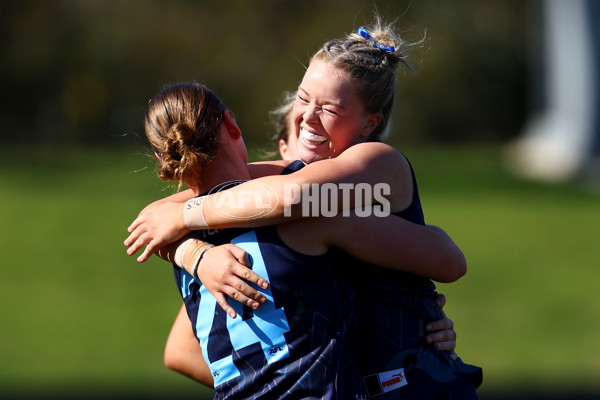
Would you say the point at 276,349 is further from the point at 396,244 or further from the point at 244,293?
the point at 396,244

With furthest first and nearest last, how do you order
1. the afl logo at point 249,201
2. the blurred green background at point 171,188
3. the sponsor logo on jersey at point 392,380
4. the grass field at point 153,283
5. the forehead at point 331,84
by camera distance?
1. the blurred green background at point 171,188
2. the grass field at point 153,283
3. the forehead at point 331,84
4. the sponsor logo on jersey at point 392,380
5. the afl logo at point 249,201

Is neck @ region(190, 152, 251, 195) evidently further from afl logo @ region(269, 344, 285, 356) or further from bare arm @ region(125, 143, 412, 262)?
afl logo @ region(269, 344, 285, 356)

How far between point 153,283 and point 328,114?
46.0ft

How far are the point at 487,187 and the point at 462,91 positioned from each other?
34.0ft

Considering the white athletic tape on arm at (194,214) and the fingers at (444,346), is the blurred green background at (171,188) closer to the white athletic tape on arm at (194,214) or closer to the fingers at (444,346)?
the white athletic tape on arm at (194,214)

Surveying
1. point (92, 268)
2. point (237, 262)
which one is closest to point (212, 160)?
point (237, 262)

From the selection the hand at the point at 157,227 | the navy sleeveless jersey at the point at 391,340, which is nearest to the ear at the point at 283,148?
the hand at the point at 157,227

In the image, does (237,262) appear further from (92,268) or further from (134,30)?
(134,30)

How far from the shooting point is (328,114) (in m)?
2.83

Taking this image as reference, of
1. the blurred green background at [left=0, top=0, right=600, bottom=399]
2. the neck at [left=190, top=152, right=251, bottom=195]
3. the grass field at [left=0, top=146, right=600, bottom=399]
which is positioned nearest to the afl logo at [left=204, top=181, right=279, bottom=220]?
the neck at [left=190, top=152, right=251, bottom=195]

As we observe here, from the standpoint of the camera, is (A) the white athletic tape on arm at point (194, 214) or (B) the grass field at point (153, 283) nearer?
(A) the white athletic tape on arm at point (194, 214)

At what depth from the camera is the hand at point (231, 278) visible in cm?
246

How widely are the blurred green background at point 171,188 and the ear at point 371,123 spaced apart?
1.53ft

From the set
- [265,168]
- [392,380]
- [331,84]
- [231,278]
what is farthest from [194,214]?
[392,380]
